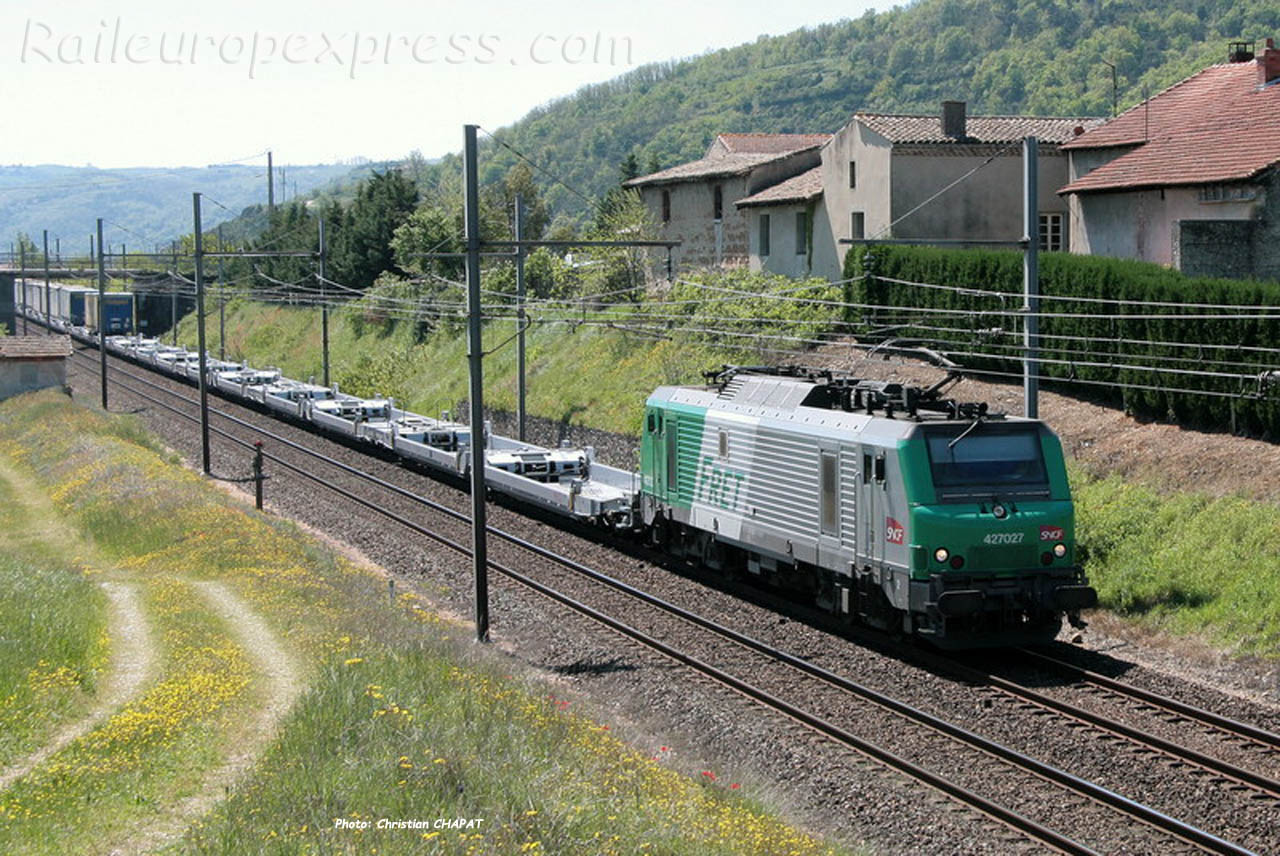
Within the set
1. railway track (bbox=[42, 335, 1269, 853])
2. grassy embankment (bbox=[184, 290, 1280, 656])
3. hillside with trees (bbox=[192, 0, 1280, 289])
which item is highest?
hillside with trees (bbox=[192, 0, 1280, 289])

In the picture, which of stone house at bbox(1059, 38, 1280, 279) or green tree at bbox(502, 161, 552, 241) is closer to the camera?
stone house at bbox(1059, 38, 1280, 279)

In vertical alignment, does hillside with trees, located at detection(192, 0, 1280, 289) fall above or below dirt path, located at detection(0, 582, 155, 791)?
above

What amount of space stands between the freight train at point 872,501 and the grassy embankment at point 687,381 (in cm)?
242

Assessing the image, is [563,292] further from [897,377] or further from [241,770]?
[241,770]

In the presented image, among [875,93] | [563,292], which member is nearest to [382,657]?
[563,292]

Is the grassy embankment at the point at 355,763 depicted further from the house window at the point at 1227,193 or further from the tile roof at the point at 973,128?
the tile roof at the point at 973,128

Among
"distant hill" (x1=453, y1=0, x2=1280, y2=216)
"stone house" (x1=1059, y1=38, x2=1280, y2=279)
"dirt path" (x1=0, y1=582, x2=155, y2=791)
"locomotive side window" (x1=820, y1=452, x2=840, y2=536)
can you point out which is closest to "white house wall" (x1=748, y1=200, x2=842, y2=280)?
"stone house" (x1=1059, y1=38, x2=1280, y2=279)

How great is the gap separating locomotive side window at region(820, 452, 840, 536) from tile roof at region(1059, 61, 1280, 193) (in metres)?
14.0

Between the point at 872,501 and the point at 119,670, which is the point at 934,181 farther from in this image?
the point at 119,670

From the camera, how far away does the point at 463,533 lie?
30.7 m

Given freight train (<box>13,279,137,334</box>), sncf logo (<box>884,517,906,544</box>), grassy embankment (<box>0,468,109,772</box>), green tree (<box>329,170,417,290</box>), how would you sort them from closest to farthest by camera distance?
grassy embankment (<box>0,468,109,772</box>)
sncf logo (<box>884,517,906,544</box>)
green tree (<box>329,170,417,290</box>)
freight train (<box>13,279,137,334</box>)

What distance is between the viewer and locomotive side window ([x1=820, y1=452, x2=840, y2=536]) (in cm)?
2016

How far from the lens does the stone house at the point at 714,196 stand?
1969 inches

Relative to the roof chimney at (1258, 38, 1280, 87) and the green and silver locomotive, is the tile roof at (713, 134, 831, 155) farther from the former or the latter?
the green and silver locomotive
